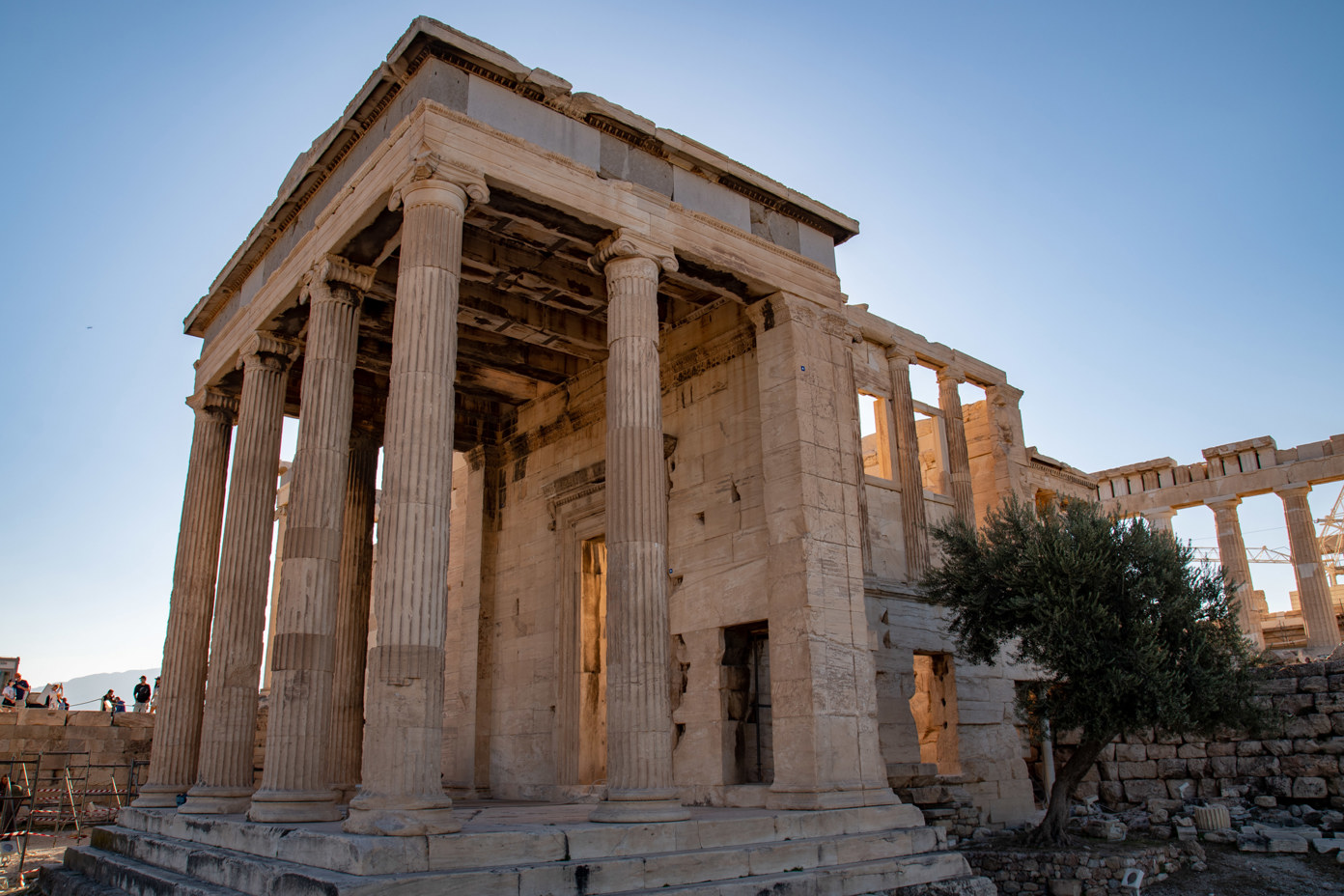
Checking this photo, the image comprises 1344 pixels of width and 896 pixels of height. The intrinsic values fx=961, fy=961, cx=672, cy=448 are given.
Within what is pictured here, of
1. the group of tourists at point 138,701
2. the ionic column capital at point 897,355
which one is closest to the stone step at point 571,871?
the group of tourists at point 138,701

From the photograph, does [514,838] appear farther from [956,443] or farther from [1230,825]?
[956,443]

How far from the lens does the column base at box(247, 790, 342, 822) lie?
10.2m

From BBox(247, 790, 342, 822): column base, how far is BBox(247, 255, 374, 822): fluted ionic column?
0.03 ft

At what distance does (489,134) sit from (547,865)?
25.3ft

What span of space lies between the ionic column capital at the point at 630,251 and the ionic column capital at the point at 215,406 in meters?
7.64

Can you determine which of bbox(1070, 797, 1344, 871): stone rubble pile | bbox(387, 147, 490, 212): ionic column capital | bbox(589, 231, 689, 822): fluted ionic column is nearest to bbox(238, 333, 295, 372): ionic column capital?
bbox(387, 147, 490, 212): ionic column capital

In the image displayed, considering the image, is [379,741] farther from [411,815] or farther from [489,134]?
[489,134]

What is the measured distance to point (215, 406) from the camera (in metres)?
16.0

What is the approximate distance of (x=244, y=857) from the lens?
9000mm

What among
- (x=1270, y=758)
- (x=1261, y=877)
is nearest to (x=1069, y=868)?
(x=1261, y=877)

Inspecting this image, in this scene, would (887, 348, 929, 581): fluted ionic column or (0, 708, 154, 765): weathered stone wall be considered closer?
(887, 348, 929, 581): fluted ionic column

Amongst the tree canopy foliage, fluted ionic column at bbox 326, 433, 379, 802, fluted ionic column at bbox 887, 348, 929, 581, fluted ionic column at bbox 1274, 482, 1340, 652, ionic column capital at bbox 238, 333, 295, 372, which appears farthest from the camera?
fluted ionic column at bbox 1274, 482, 1340, 652

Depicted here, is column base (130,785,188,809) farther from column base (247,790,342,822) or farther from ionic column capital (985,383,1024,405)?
ionic column capital (985,383,1024,405)

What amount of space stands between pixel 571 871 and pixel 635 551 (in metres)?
3.57
